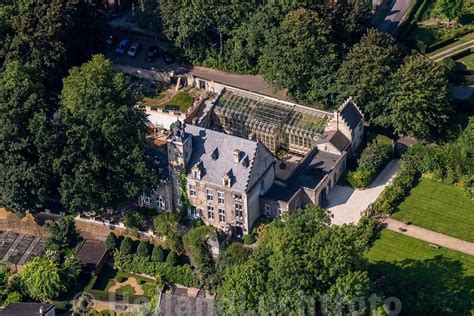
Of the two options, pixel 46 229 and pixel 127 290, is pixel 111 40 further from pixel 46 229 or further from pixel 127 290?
pixel 127 290

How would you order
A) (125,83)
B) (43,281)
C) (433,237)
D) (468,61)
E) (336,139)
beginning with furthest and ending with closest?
(468,61) < (125,83) < (336,139) < (433,237) < (43,281)

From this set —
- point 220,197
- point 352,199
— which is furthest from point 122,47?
point 352,199

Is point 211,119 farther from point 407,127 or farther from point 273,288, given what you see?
point 273,288

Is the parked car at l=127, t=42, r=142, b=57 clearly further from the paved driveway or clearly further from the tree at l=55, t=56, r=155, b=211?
the paved driveway

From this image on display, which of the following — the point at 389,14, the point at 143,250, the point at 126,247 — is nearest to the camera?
the point at 143,250

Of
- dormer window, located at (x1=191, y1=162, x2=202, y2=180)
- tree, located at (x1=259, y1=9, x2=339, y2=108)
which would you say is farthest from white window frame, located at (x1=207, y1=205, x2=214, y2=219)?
tree, located at (x1=259, y1=9, x2=339, y2=108)

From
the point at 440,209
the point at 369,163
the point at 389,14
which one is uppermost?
the point at 389,14

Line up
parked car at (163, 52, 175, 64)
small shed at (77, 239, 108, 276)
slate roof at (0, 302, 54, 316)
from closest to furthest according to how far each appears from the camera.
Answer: slate roof at (0, 302, 54, 316) < small shed at (77, 239, 108, 276) < parked car at (163, 52, 175, 64)
